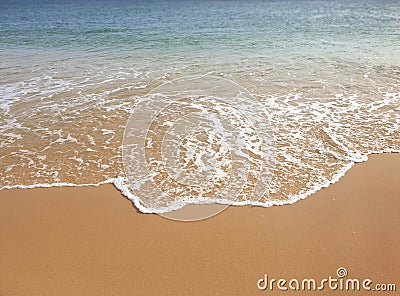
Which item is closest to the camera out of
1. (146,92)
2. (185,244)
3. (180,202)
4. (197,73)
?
(185,244)

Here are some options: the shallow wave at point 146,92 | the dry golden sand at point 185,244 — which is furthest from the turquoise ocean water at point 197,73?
the dry golden sand at point 185,244

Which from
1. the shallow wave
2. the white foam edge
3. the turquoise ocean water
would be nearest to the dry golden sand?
the white foam edge

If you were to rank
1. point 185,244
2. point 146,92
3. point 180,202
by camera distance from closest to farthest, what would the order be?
point 185,244 → point 180,202 → point 146,92

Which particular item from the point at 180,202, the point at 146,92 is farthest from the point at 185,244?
the point at 146,92

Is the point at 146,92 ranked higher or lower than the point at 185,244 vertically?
higher

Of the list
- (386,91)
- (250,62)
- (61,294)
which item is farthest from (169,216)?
(250,62)

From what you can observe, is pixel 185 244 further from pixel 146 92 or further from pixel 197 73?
pixel 197 73

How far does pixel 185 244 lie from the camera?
159 inches

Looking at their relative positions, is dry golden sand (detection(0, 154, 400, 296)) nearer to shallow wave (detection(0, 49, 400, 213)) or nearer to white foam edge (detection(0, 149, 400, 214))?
white foam edge (detection(0, 149, 400, 214))

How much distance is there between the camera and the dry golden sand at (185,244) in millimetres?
3576

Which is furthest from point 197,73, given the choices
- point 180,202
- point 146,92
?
point 180,202

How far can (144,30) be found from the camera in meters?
22.9

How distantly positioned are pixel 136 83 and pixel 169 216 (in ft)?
23.2

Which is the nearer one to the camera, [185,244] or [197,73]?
[185,244]
